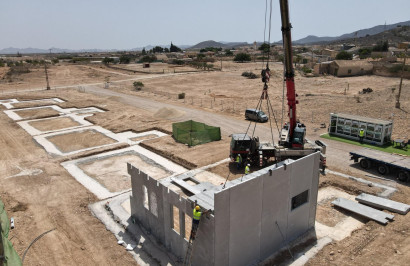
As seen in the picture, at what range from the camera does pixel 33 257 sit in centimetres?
1258

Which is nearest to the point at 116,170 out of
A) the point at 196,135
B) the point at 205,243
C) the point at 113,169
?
the point at 113,169

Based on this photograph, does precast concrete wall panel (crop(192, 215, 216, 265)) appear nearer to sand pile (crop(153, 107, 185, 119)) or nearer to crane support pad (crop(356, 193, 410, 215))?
crane support pad (crop(356, 193, 410, 215))

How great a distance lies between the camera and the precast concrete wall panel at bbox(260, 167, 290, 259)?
11.7 meters

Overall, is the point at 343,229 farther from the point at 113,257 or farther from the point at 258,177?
the point at 113,257

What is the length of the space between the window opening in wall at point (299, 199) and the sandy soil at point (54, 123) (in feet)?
91.5

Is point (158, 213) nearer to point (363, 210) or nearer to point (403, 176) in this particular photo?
point (363, 210)

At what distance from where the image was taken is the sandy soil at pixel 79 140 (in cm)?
2678

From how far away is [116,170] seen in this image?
21.9 m

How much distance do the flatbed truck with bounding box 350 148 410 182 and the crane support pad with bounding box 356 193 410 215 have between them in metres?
3.46

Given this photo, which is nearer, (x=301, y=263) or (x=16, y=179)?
→ (x=301, y=263)

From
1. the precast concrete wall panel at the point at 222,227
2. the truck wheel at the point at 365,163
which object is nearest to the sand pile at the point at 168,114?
the truck wheel at the point at 365,163

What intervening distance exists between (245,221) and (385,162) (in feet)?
41.6

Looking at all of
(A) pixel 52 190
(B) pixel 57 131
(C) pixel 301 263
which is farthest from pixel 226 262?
(B) pixel 57 131

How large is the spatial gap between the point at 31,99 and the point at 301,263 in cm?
5125
